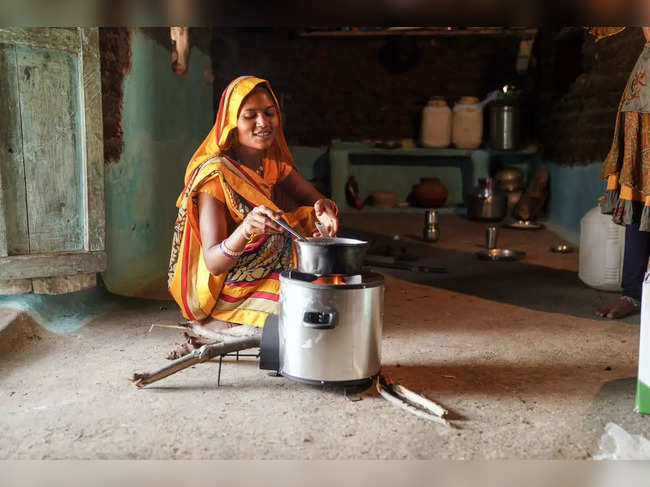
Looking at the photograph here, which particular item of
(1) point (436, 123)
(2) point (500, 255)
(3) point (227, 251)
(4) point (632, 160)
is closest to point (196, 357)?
(3) point (227, 251)

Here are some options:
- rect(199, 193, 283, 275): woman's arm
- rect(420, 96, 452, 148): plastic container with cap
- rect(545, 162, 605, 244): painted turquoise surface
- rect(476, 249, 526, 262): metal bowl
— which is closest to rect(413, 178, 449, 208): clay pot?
rect(420, 96, 452, 148): plastic container with cap

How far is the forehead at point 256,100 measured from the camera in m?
2.52

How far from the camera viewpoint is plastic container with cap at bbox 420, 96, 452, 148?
7.28m

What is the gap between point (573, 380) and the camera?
7.40 ft

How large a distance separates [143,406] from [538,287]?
9.04 ft

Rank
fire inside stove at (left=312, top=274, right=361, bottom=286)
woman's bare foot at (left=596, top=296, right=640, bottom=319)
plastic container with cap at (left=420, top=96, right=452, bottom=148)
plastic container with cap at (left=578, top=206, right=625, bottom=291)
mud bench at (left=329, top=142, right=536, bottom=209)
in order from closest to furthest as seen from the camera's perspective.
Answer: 1. fire inside stove at (left=312, top=274, right=361, bottom=286)
2. woman's bare foot at (left=596, top=296, right=640, bottom=319)
3. plastic container with cap at (left=578, top=206, right=625, bottom=291)
4. plastic container with cap at (left=420, top=96, right=452, bottom=148)
5. mud bench at (left=329, top=142, right=536, bottom=209)

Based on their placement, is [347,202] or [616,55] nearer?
[616,55]

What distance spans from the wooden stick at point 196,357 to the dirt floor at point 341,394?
49mm

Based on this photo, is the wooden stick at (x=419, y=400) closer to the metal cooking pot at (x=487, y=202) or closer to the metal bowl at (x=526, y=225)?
the metal bowl at (x=526, y=225)

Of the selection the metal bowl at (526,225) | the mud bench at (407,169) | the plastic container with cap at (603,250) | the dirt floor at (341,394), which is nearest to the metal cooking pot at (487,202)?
the metal bowl at (526,225)

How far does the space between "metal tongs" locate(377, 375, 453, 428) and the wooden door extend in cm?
172

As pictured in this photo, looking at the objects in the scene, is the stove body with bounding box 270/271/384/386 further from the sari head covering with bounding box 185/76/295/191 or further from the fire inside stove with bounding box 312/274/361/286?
the sari head covering with bounding box 185/76/295/191
